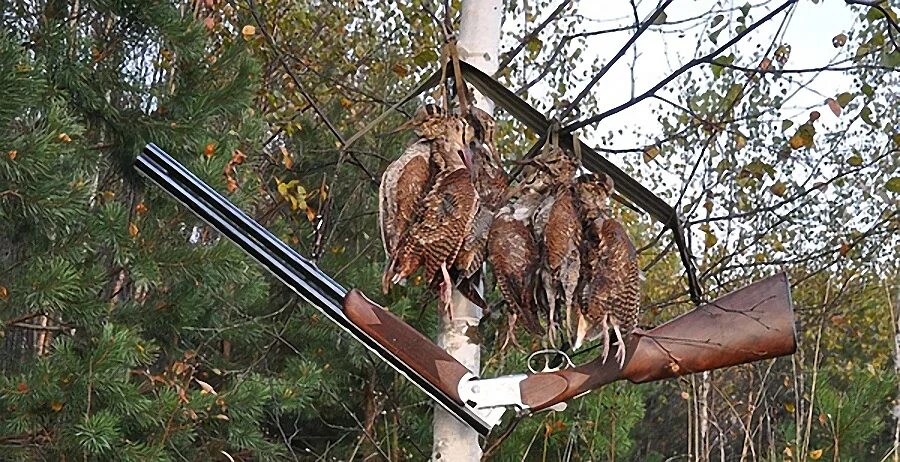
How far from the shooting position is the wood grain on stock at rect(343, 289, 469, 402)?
1.11m

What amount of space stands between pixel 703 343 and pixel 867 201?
439 cm

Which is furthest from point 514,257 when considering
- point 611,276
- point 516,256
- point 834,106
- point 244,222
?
point 834,106

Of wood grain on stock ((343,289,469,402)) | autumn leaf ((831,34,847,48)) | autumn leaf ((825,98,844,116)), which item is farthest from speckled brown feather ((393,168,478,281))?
autumn leaf ((831,34,847,48))

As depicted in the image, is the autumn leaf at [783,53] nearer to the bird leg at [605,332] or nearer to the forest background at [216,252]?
the forest background at [216,252]

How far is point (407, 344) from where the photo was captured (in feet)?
3.71

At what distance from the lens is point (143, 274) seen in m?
1.92

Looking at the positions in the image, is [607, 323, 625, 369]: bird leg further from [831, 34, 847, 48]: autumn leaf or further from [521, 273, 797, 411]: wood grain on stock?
[831, 34, 847, 48]: autumn leaf

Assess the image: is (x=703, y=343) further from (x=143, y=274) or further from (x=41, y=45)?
(x=41, y=45)

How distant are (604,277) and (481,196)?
18cm

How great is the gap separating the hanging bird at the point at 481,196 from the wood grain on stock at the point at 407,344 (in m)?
0.08

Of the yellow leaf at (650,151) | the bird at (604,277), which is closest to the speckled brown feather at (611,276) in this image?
the bird at (604,277)

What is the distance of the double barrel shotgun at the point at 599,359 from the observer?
1096 millimetres

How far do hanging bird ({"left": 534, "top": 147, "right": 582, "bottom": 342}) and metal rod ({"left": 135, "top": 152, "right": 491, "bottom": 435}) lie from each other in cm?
21

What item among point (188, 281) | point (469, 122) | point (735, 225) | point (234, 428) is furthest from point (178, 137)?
point (735, 225)
